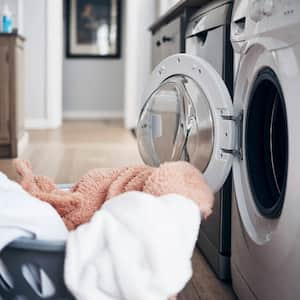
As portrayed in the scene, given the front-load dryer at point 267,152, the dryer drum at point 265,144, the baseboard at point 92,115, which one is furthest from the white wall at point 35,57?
the dryer drum at point 265,144

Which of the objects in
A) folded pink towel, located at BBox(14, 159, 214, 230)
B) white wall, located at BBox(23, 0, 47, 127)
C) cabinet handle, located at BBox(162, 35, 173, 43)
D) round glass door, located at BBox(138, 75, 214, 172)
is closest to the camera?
folded pink towel, located at BBox(14, 159, 214, 230)

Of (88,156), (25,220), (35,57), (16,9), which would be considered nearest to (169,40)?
(25,220)

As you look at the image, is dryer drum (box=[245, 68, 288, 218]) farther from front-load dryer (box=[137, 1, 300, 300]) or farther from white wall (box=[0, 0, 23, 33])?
white wall (box=[0, 0, 23, 33])

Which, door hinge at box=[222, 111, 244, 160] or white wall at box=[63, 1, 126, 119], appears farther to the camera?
white wall at box=[63, 1, 126, 119]

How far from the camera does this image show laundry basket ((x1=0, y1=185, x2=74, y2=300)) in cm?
74

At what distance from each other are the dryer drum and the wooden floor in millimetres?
355

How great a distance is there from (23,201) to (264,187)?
569 mm

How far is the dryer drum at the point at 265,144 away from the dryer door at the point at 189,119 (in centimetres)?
4

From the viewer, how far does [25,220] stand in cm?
78

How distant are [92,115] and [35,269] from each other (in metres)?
6.70

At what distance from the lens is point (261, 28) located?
3.42ft

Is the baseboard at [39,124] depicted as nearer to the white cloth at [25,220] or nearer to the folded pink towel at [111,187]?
the folded pink towel at [111,187]

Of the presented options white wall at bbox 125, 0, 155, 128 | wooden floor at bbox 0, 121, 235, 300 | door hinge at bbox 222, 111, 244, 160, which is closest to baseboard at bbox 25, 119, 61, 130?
wooden floor at bbox 0, 121, 235, 300

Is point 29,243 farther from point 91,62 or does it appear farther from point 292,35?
point 91,62
